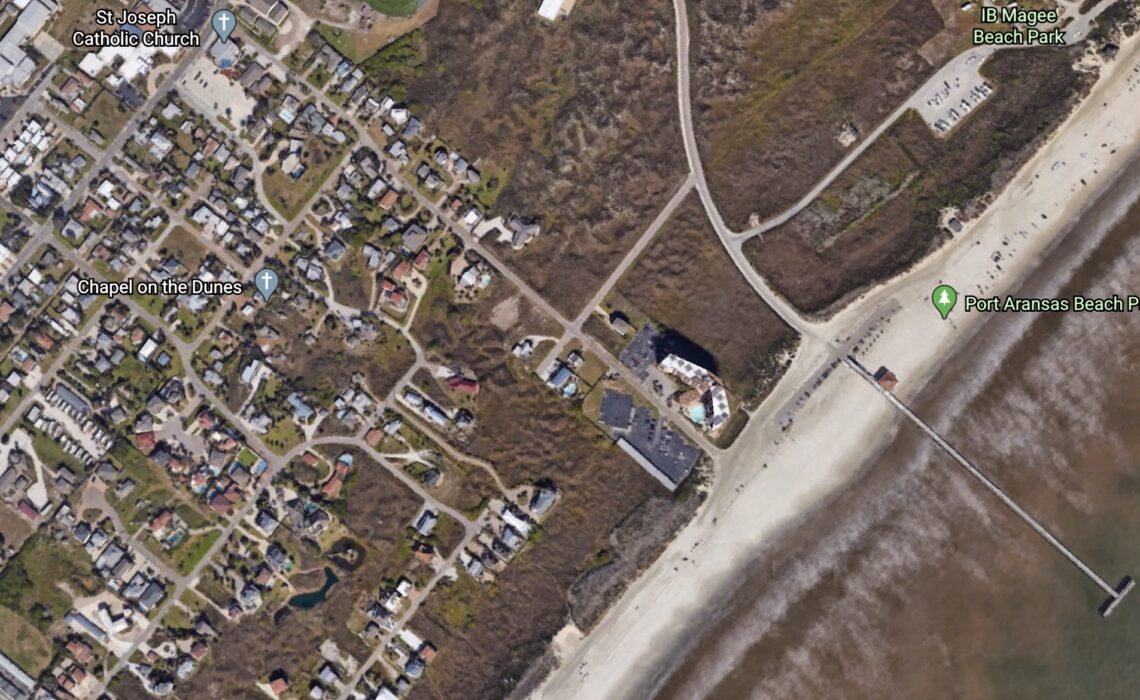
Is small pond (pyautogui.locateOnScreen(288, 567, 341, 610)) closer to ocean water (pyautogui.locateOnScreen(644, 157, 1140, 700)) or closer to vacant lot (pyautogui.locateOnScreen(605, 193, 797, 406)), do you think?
ocean water (pyautogui.locateOnScreen(644, 157, 1140, 700))

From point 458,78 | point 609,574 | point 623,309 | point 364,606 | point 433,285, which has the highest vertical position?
point 458,78

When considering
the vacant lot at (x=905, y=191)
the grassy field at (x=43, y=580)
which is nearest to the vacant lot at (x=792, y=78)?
the vacant lot at (x=905, y=191)

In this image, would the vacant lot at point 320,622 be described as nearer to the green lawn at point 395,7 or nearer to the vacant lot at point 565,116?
the vacant lot at point 565,116

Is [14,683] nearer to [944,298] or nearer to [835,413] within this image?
[835,413]

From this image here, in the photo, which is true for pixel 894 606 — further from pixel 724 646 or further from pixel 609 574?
pixel 609 574

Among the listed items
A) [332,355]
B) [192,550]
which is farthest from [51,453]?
[332,355]

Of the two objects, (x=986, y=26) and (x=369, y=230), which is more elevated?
(x=986, y=26)

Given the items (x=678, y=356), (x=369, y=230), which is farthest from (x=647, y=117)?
(x=369, y=230)

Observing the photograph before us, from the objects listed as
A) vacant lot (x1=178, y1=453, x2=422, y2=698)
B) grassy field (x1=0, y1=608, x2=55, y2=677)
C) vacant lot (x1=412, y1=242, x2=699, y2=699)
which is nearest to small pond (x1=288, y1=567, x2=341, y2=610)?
vacant lot (x1=178, y1=453, x2=422, y2=698)
